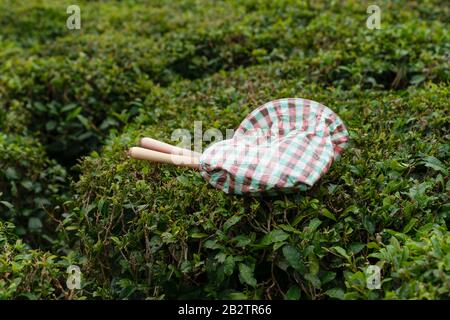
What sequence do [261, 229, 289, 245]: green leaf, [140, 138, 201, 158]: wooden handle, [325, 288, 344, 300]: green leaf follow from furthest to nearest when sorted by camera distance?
1. [140, 138, 201, 158]: wooden handle
2. [261, 229, 289, 245]: green leaf
3. [325, 288, 344, 300]: green leaf

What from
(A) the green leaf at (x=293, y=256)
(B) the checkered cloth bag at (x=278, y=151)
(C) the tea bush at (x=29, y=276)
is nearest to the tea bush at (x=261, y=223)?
(A) the green leaf at (x=293, y=256)

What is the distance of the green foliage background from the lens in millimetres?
2490

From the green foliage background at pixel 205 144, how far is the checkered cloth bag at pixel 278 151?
112 millimetres

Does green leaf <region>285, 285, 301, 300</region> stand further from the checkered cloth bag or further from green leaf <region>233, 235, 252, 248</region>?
the checkered cloth bag

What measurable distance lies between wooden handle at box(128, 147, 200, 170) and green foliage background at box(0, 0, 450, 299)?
3.3 inches

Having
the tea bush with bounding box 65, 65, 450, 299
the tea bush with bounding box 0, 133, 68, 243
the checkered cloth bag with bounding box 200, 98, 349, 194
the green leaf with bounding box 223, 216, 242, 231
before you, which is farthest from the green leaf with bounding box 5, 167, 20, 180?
the green leaf with bounding box 223, 216, 242, 231

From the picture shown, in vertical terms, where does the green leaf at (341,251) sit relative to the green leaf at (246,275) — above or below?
above

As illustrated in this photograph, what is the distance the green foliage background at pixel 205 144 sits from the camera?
249cm

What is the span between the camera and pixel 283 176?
2.49 m

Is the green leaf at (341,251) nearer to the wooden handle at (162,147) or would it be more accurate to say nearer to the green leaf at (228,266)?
the green leaf at (228,266)

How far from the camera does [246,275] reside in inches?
95.4

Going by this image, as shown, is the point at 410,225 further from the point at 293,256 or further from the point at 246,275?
the point at 246,275

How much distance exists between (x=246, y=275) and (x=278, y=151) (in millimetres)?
525
